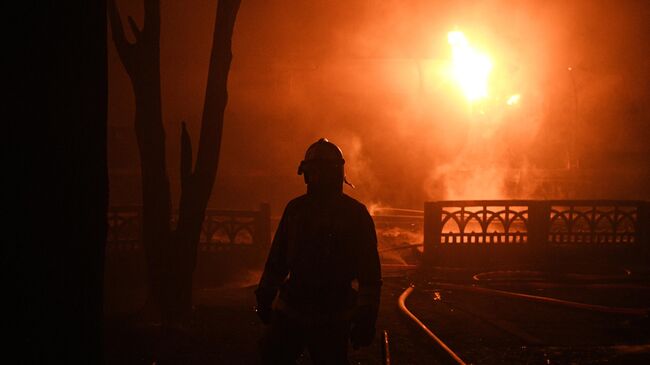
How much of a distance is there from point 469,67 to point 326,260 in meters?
24.2

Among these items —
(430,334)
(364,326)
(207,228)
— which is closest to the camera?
(364,326)

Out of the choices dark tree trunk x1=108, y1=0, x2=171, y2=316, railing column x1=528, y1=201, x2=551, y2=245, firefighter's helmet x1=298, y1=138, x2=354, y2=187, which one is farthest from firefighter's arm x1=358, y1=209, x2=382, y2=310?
railing column x1=528, y1=201, x2=551, y2=245

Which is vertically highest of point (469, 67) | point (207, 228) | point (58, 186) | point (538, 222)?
point (469, 67)

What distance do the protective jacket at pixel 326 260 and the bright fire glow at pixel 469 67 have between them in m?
22.5

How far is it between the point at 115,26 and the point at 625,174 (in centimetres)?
2484

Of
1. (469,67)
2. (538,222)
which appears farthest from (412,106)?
(538,222)

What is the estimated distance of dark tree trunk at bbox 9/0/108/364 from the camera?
80.0 inches

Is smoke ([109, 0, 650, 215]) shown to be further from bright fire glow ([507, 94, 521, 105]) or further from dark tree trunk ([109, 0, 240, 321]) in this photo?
dark tree trunk ([109, 0, 240, 321])

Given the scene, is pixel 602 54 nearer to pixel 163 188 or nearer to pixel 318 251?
pixel 163 188

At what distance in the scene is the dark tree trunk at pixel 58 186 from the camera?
6.67 feet

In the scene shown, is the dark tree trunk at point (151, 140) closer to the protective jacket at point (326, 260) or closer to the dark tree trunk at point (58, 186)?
the protective jacket at point (326, 260)

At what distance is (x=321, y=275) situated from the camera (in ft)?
14.3

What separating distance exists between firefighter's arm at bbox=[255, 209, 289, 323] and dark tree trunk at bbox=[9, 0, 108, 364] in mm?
2192

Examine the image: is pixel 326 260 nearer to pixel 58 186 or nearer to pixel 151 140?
pixel 58 186
